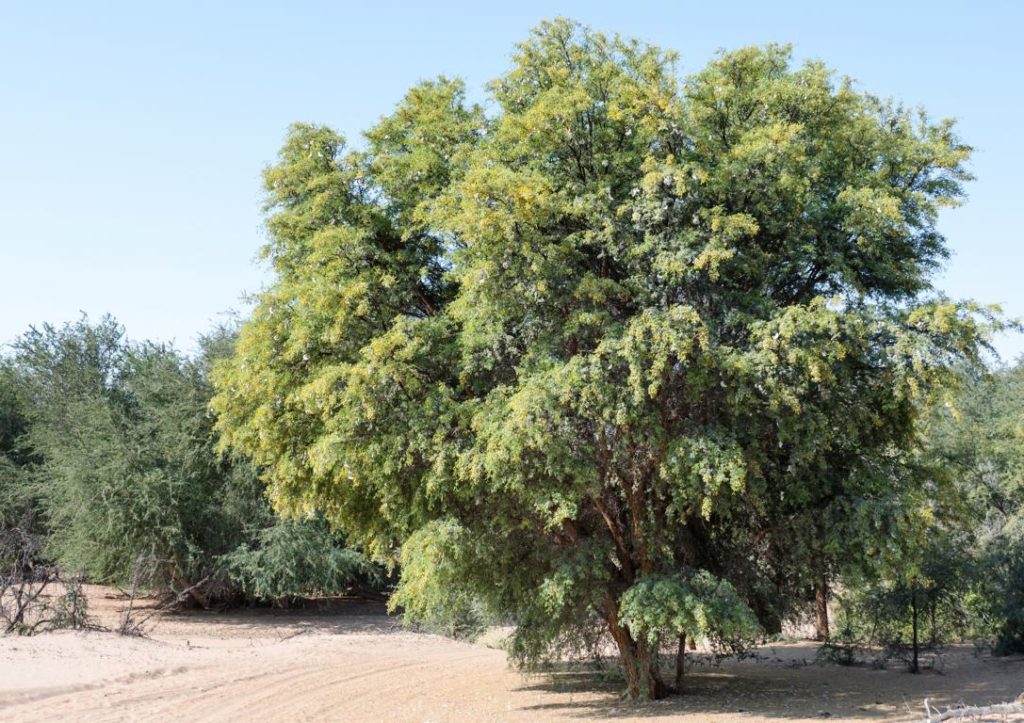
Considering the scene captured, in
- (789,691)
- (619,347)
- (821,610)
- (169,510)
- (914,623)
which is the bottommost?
(789,691)

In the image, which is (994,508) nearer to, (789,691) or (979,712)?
(789,691)

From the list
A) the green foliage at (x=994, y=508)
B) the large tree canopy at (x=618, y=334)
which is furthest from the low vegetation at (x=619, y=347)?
the green foliage at (x=994, y=508)

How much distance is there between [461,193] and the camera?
1310 cm

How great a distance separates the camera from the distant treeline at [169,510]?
89.2 feet

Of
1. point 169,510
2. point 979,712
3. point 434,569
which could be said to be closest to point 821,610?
point 434,569

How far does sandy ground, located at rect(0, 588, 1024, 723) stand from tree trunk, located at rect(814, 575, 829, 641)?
116cm

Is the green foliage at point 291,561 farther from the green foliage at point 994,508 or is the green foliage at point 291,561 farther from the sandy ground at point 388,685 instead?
the green foliage at point 994,508

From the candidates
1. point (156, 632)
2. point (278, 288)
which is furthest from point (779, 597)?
point (156, 632)

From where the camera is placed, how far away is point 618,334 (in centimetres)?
1295

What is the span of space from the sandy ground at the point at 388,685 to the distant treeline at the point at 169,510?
142 inches

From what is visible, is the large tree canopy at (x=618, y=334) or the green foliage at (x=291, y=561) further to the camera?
the green foliage at (x=291, y=561)

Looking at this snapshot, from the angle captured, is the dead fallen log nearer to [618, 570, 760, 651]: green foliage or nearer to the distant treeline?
[618, 570, 760, 651]: green foliage

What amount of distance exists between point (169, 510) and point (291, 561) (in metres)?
4.03

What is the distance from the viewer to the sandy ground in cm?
1473
